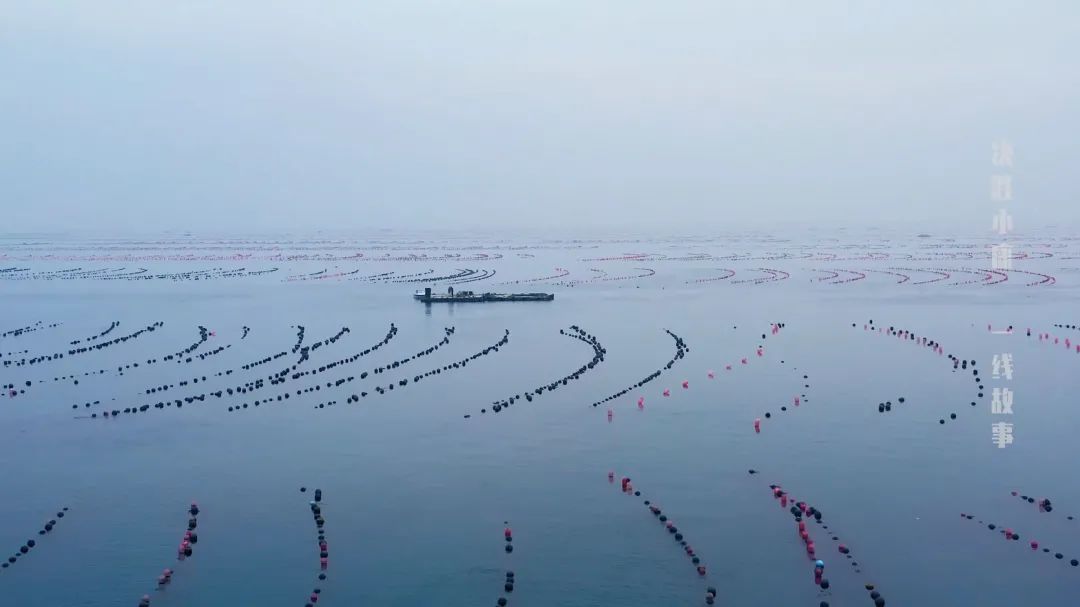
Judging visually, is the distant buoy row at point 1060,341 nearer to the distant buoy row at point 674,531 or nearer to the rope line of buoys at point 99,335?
the distant buoy row at point 674,531

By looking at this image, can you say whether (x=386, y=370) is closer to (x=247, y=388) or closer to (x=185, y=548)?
(x=247, y=388)

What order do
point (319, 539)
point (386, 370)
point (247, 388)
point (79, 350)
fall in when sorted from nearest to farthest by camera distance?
point (319, 539), point (247, 388), point (386, 370), point (79, 350)

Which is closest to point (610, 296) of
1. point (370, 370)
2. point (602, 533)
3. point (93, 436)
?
point (370, 370)

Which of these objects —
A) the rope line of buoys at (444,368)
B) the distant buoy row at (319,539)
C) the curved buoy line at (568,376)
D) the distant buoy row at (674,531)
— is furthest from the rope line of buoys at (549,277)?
the distant buoy row at (319,539)

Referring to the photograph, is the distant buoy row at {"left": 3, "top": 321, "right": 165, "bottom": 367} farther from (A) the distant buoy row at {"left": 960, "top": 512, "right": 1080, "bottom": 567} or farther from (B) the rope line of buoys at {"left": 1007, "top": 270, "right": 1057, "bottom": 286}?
(B) the rope line of buoys at {"left": 1007, "top": 270, "right": 1057, "bottom": 286}

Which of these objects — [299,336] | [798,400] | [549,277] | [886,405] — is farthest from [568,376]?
[549,277]

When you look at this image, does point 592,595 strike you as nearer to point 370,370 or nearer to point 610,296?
point 370,370
